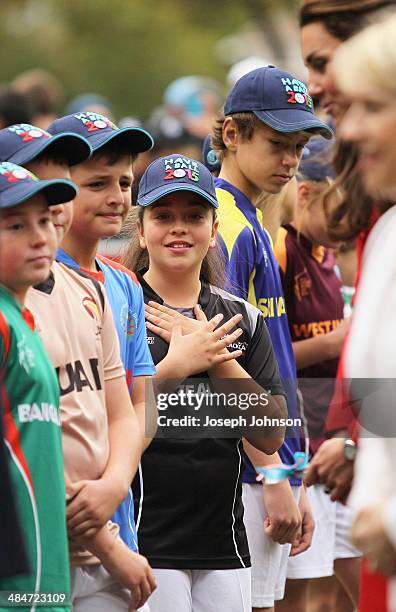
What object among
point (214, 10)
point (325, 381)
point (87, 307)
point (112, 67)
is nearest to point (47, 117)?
point (325, 381)

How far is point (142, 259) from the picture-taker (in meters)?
5.80

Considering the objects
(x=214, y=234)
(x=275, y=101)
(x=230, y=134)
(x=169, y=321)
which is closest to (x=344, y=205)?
(x=169, y=321)

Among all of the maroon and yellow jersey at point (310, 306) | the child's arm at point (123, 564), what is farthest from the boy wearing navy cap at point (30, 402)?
the maroon and yellow jersey at point (310, 306)

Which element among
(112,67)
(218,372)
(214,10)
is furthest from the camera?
(214,10)

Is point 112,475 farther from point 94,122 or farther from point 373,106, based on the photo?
point 373,106

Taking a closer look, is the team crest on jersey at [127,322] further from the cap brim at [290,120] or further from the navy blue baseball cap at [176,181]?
the cap brim at [290,120]

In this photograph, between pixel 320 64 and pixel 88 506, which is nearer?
pixel 88 506

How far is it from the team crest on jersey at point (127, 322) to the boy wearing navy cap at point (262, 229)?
102cm

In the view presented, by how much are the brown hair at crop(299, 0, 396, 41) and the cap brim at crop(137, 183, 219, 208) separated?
3.61 ft

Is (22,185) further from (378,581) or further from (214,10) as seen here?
(214,10)

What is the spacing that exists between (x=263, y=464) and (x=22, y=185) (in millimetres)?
2184

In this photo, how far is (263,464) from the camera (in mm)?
5820

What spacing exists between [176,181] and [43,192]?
1482mm
